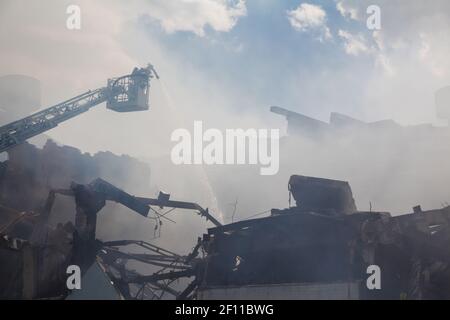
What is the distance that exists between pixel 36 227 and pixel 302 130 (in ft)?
70.8

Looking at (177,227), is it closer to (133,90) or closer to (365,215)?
(133,90)

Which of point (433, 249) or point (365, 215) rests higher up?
point (365, 215)

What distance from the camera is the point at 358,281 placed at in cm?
1215

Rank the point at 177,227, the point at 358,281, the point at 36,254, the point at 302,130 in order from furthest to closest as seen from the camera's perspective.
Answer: the point at 177,227 < the point at 302,130 < the point at 36,254 < the point at 358,281

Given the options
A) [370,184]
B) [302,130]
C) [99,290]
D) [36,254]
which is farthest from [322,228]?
[302,130]

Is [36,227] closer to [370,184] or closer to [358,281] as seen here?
[358,281]

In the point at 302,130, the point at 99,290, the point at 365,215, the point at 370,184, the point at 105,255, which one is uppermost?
the point at 302,130

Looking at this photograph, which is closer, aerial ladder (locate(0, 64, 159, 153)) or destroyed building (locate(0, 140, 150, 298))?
destroyed building (locate(0, 140, 150, 298))

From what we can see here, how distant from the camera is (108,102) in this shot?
30344 mm

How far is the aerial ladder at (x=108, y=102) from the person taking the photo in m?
27.4

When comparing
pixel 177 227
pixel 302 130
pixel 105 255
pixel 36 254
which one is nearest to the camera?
pixel 36 254

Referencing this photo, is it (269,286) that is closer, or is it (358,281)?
(358,281)

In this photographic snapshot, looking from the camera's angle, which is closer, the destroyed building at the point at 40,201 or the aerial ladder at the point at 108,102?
the destroyed building at the point at 40,201

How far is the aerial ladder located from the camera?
27359 mm
